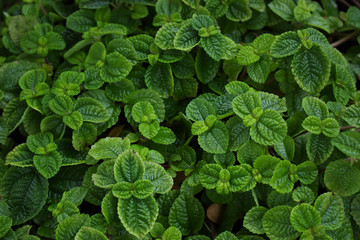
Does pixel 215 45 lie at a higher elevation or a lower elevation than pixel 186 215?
higher

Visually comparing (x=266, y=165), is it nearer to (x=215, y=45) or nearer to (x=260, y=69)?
(x=260, y=69)

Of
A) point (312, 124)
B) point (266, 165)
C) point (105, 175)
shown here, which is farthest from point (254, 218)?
point (105, 175)

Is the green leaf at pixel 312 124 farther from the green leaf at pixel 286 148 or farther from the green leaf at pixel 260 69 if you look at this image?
the green leaf at pixel 260 69

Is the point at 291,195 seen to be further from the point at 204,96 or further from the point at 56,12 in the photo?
the point at 56,12

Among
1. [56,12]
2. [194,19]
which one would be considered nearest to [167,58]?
[194,19]

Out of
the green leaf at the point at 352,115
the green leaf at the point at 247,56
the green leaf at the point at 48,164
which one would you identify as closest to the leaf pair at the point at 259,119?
the green leaf at the point at 247,56

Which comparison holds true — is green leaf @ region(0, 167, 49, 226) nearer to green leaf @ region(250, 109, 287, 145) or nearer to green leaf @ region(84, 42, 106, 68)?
green leaf @ region(84, 42, 106, 68)
